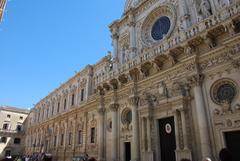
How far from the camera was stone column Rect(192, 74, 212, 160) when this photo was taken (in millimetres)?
9383

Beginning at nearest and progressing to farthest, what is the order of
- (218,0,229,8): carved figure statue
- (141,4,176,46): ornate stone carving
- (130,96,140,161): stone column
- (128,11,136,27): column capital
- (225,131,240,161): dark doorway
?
(225,131,240,161): dark doorway < (218,0,229,8): carved figure statue < (130,96,140,161): stone column < (141,4,176,46): ornate stone carving < (128,11,136,27): column capital

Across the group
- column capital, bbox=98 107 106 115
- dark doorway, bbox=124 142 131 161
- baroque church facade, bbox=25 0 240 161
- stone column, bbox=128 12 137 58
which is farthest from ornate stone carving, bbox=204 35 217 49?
column capital, bbox=98 107 106 115

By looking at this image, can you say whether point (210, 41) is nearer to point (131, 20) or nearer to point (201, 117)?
point (201, 117)

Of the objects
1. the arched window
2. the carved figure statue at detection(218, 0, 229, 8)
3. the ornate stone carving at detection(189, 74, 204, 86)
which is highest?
the arched window

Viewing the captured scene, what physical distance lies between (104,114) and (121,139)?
316 centimetres

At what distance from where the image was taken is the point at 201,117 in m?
9.91

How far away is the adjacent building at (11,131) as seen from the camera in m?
40.9

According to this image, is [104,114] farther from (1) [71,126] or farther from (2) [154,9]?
(2) [154,9]

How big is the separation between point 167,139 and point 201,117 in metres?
2.92

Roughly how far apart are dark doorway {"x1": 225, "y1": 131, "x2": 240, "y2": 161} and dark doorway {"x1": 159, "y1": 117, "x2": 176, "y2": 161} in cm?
310

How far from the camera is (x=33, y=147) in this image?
34.1 m

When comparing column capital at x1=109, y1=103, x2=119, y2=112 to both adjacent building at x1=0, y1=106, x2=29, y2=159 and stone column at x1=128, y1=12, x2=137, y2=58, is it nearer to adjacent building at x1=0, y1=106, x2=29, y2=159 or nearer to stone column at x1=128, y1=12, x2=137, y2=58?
stone column at x1=128, y1=12, x2=137, y2=58

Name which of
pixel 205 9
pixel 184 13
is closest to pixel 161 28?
pixel 184 13

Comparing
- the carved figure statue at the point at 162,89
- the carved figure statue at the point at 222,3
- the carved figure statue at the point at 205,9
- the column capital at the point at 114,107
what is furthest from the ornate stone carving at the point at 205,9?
the column capital at the point at 114,107
